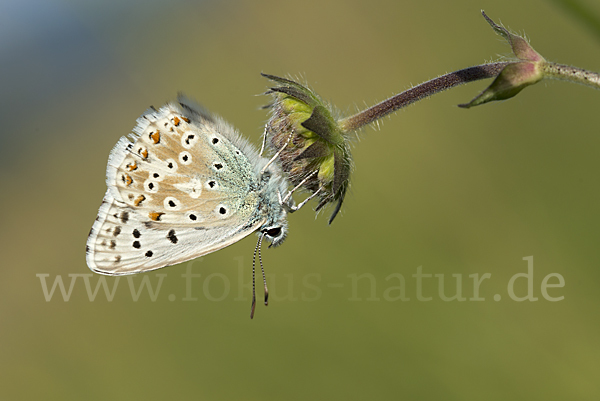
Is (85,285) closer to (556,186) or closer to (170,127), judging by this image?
(170,127)

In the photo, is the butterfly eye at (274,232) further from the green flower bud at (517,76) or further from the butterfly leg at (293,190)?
the green flower bud at (517,76)

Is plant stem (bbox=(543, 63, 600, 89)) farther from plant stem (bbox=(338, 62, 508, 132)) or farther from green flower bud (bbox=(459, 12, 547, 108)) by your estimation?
plant stem (bbox=(338, 62, 508, 132))

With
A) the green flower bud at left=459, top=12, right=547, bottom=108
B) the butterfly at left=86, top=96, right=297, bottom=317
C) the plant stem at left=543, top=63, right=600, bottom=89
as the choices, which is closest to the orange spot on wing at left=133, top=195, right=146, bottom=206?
the butterfly at left=86, top=96, right=297, bottom=317

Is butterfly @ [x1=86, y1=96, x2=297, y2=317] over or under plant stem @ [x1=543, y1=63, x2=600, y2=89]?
under

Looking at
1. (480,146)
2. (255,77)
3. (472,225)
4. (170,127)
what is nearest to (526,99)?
(480,146)

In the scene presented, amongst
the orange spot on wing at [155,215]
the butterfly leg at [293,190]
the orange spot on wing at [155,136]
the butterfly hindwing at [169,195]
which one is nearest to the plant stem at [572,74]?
the butterfly leg at [293,190]

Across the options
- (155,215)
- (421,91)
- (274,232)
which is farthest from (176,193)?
(421,91)

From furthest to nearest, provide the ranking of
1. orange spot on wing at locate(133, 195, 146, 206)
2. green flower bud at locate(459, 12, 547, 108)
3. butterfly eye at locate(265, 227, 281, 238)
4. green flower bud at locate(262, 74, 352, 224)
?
butterfly eye at locate(265, 227, 281, 238) → orange spot on wing at locate(133, 195, 146, 206) → green flower bud at locate(262, 74, 352, 224) → green flower bud at locate(459, 12, 547, 108)
